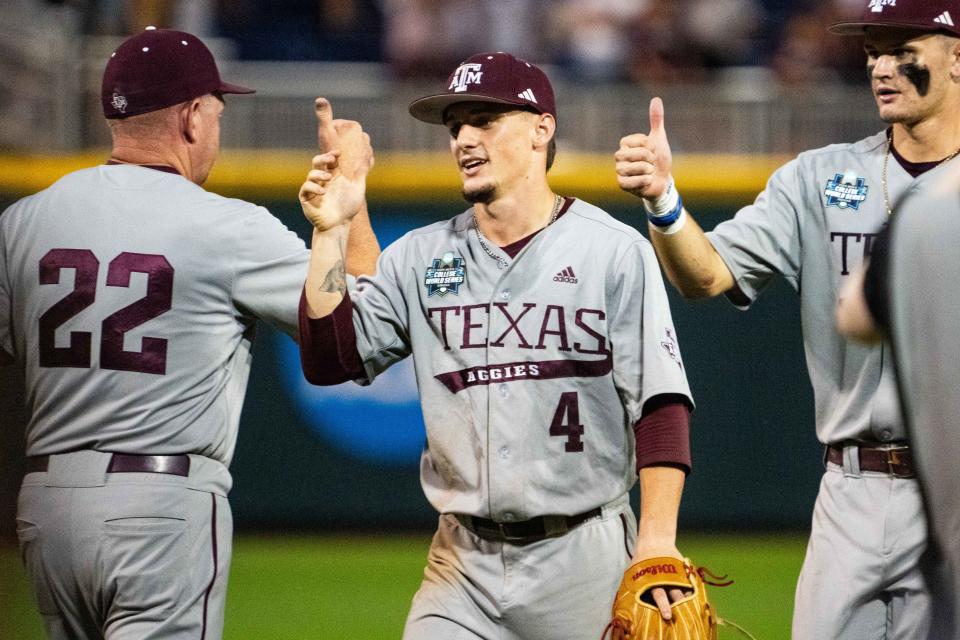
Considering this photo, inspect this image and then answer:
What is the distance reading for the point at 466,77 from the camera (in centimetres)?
420

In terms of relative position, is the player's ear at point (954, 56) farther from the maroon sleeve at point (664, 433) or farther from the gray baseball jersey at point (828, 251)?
the maroon sleeve at point (664, 433)

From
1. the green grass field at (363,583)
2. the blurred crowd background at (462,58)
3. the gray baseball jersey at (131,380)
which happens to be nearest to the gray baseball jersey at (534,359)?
the gray baseball jersey at (131,380)

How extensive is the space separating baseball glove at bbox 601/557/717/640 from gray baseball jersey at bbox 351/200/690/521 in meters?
→ 0.33

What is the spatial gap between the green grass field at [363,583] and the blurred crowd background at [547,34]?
3381mm

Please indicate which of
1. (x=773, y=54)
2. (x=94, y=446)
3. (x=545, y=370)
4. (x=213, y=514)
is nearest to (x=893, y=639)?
(x=545, y=370)

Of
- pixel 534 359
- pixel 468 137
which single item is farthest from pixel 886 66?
pixel 534 359

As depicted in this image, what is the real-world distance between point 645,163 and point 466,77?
61cm

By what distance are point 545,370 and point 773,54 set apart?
24.9 feet

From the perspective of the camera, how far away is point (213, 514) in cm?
395

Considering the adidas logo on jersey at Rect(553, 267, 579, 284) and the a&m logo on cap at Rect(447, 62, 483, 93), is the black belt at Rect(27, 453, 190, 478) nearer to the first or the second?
the adidas logo on jersey at Rect(553, 267, 579, 284)

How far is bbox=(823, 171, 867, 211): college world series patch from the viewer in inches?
173

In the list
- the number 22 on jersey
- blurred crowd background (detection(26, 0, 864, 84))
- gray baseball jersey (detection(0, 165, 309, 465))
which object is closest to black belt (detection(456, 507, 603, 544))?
gray baseball jersey (detection(0, 165, 309, 465))

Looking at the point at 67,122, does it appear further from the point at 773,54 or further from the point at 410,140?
the point at 773,54

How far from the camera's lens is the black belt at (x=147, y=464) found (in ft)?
12.7
